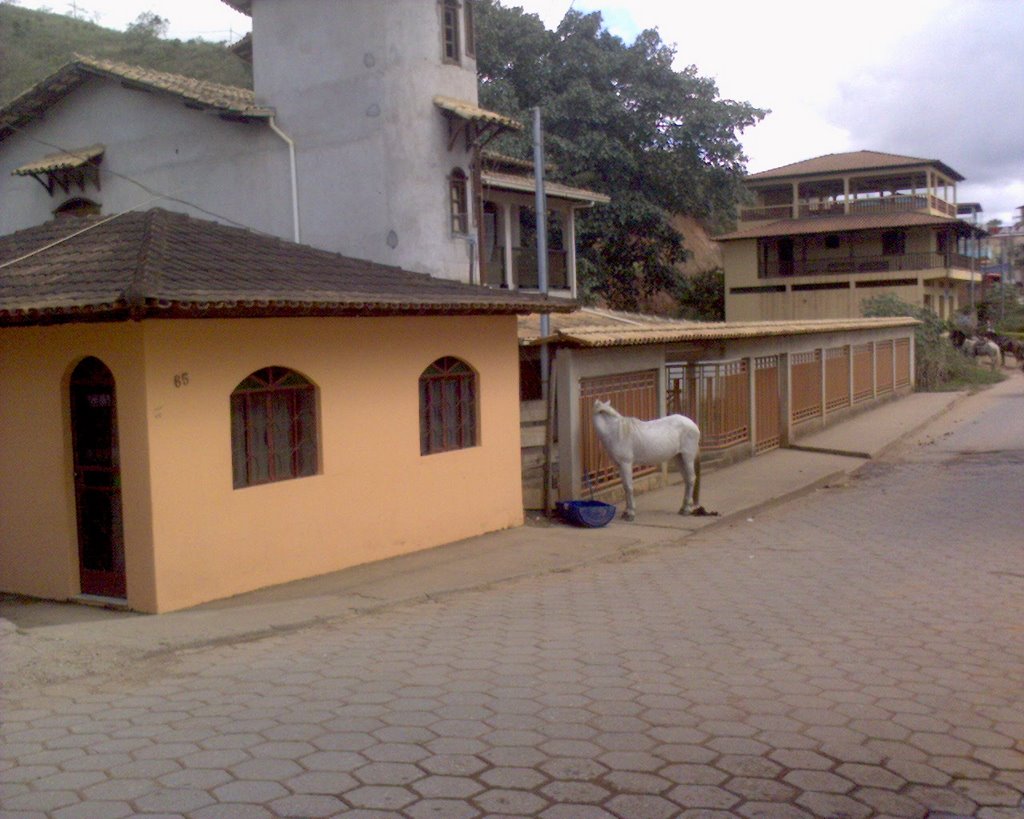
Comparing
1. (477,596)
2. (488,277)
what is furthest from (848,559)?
(488,277)

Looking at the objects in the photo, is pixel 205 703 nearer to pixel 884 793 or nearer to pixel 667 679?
pixel 667 679

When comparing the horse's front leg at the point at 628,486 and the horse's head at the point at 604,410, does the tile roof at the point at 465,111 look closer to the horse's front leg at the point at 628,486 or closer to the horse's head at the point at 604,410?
the horse's head at the point at 604,410

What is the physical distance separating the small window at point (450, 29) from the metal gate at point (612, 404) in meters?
5.53

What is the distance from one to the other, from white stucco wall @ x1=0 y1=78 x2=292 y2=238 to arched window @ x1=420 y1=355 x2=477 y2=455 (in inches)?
198

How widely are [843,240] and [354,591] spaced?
52.1 meters

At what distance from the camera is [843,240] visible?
58094 millimetres

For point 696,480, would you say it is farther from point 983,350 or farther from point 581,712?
point 983,350

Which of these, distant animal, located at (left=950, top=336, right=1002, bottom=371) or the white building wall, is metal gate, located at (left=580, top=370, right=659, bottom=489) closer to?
the white building wall

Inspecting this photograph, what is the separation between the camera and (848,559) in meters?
12.3

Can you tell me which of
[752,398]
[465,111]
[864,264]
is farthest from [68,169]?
[864,264]

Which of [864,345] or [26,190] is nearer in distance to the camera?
[26,190]

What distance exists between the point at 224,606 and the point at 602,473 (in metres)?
7.55

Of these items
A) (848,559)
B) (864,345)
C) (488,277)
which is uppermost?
(488,277)

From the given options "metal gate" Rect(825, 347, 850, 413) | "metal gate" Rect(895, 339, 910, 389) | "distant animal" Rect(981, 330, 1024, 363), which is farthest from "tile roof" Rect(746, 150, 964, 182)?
"metal gate" Rect(825, 347, 850, 413)
